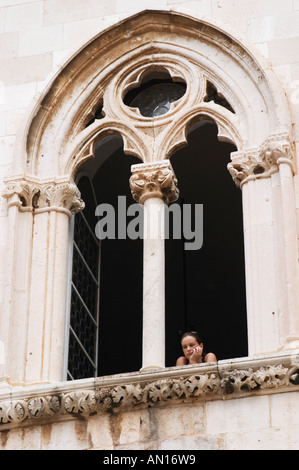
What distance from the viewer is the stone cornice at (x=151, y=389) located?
1244 cm

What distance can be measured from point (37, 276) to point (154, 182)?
1382 mm

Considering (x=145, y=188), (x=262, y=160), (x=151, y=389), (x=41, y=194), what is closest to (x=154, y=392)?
(x=151, y=389)

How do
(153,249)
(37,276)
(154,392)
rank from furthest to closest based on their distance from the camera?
1. (37,276)
2. (153,249)
3. (154,392)

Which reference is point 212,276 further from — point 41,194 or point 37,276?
point 37,276

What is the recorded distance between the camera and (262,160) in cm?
1376

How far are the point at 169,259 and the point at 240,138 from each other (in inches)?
212

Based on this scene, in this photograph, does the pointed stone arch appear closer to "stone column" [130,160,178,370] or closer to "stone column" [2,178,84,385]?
"stone column" [2,178,84,385]

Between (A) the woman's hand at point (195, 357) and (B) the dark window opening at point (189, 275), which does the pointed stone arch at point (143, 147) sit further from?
(B) the dark window opening at point (189, 275)

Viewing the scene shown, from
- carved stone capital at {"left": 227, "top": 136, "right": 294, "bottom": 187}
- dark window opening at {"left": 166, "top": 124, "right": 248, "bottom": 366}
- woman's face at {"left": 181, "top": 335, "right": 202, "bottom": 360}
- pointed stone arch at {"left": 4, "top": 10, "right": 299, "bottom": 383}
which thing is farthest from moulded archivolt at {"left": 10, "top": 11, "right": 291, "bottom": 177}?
dark window opening at {"left": 166, "top": 124, "right": 248, "bottom": 366}

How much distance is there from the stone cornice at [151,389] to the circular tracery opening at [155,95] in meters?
3.15

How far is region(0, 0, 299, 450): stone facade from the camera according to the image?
1252 cm

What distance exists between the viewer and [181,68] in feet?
48.4

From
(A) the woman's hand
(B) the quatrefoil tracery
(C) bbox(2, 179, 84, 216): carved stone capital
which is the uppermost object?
(B) the quatrefoil tracery

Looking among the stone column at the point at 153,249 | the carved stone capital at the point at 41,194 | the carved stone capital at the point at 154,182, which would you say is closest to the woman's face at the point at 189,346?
the stone column at the point at 153,249
